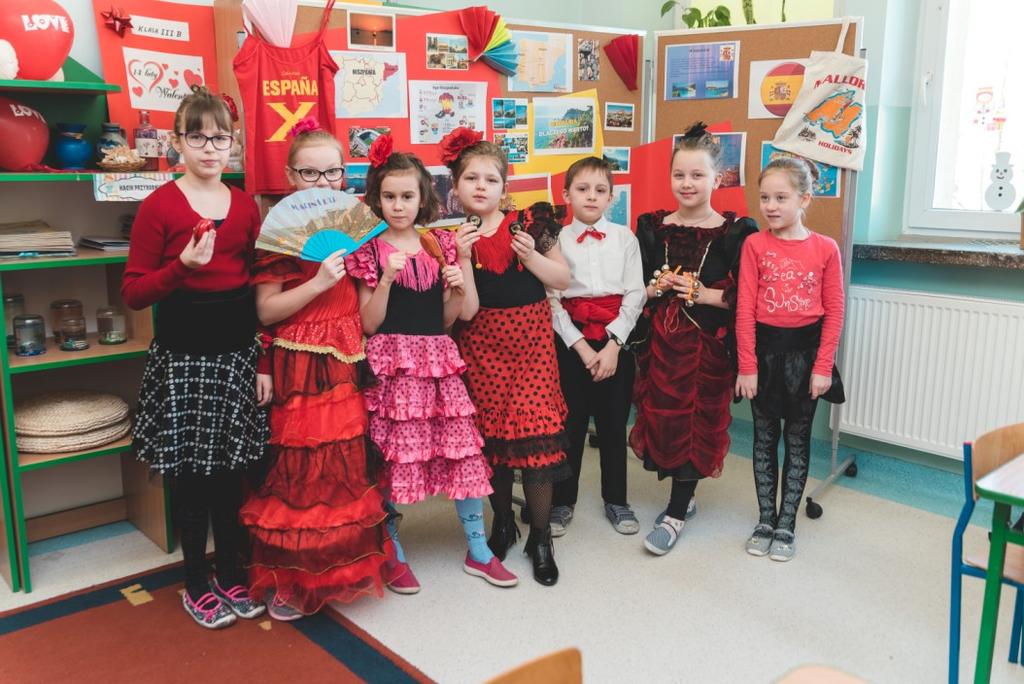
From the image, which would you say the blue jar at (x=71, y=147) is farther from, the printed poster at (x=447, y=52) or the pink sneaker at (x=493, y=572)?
the pink sneaker at (x=493, y=572)

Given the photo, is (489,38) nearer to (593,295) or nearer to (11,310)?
(593,295)

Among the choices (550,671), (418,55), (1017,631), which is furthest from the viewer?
(418,55)

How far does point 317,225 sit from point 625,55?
1779 millimetres

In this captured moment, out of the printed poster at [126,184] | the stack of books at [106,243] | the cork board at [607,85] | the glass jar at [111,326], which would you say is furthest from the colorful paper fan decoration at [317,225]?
the cork board at [607,85]

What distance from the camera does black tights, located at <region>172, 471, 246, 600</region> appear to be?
8.16 ft

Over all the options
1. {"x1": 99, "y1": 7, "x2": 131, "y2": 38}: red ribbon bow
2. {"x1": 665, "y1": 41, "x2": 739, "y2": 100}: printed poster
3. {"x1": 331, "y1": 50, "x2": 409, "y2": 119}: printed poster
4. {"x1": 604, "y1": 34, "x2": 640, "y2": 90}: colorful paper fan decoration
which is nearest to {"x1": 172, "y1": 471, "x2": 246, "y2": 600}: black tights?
{"x1": 331, "y1": 50, "x2": 409, "y2": 119}: printed poster

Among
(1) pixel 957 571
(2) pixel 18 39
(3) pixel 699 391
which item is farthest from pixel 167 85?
(1) pixel 957 571

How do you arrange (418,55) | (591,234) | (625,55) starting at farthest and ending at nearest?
Answer: (625,55), (418,55), (591,234)

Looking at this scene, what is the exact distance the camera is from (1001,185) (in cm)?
349

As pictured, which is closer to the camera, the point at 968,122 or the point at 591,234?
the point at 591,234

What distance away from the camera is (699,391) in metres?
2.95

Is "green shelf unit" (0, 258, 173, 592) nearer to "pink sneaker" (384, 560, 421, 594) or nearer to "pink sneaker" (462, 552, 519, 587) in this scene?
"pink sneaker" (384, 560, 421, 594)

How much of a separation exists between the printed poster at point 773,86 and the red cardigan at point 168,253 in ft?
6.88

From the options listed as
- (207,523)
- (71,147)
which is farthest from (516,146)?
(207,523)
